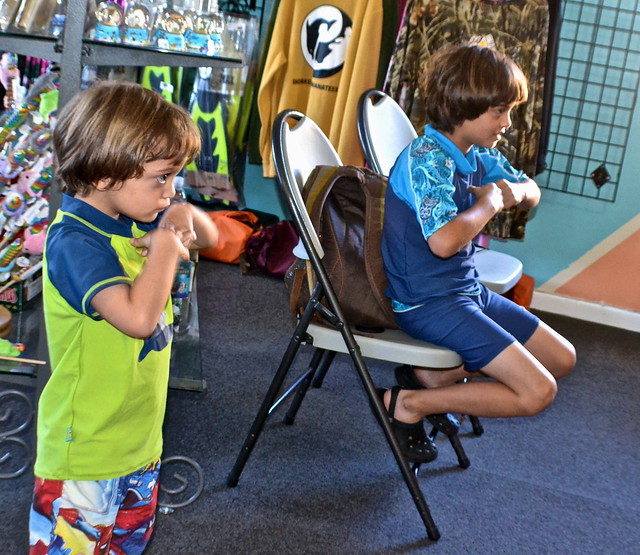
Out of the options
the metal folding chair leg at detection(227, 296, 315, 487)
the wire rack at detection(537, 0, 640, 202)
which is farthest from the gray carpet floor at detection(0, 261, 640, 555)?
the wire rack at detection(537, 0, 640, 202)

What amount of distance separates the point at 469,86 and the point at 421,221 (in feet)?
1.26

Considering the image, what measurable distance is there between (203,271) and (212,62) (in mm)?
2091

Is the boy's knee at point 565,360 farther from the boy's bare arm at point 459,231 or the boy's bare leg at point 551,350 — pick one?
the boy's bare arm at point 459,231

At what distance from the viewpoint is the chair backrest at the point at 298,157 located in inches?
69.8

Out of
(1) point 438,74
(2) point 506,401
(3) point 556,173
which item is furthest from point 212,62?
(3) point 556,173

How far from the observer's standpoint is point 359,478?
2.12 metres

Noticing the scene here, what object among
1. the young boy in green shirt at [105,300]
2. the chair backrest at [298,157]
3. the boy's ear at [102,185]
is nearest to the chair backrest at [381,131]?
the chair backrest at [298,157]

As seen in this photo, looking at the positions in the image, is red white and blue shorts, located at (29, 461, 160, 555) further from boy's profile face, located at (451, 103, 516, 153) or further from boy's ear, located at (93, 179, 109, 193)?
boy's profile face, located at (451, 103, 516, 153)

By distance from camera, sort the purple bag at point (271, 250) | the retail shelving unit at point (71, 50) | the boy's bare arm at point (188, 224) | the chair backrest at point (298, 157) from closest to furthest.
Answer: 1. the boy's bare arm at point (188, 224)
2. the retail shelving unit at point (71, 50)
3. the chair backrest at point (298, 157)
4. the purple bag at point (271, 250)

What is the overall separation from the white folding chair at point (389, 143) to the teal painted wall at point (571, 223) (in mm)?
1435

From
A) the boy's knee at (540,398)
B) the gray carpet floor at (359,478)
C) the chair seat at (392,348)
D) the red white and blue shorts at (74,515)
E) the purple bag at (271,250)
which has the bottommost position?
the gray carpet floor at (359,478)

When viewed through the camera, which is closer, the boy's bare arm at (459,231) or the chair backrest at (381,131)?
the boy's bare arm at (459,231)

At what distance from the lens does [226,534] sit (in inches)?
70.6

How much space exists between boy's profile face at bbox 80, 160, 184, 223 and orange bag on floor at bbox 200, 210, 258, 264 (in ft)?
8.06
